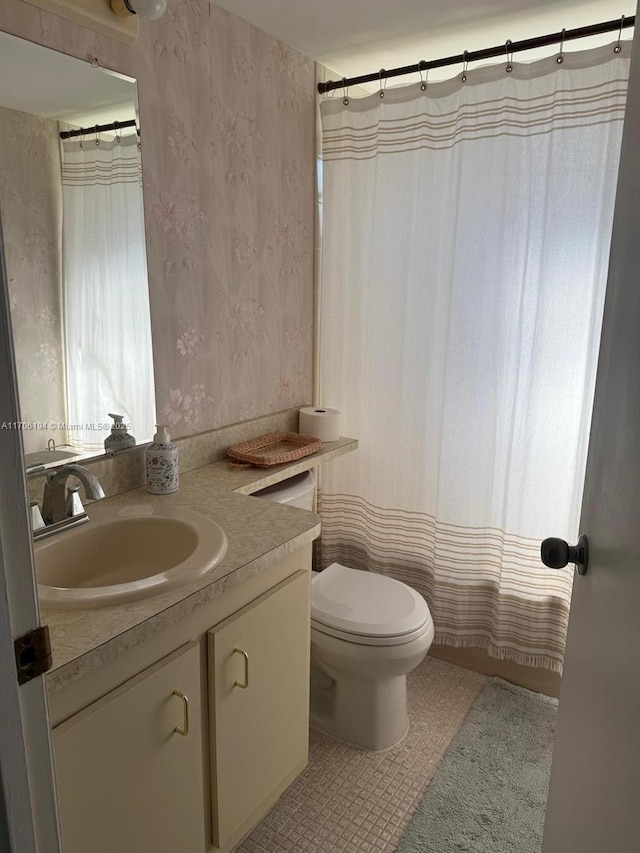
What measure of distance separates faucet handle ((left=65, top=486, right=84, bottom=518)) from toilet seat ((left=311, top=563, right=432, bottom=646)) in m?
0.80

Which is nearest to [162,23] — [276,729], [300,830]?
[276,729]

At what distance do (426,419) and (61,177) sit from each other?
4.53 feet

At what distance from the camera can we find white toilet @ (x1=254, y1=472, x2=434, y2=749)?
5.90 ft

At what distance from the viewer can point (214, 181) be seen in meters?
1.83

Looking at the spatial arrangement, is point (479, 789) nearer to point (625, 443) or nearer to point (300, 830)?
point (300, 830)

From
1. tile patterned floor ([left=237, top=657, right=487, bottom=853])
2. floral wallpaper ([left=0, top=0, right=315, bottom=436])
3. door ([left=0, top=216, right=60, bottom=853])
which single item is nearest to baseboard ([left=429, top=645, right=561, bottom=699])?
tile patterned floor ([left=237, top=657, right=487, bottom=853])

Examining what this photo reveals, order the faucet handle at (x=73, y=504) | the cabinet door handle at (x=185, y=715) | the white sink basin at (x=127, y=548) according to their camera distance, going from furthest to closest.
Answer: the faucet handle at (x=73, y=504), the white sink basin at (x=127, y=548), the cabinet door handle at (x=185, y=715)

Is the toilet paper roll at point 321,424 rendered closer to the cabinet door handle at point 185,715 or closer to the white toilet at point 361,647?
the white toilet at point 361,647

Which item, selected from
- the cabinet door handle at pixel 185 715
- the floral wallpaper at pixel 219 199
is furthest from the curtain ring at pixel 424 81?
the cabinet door handle at pixel 185 715

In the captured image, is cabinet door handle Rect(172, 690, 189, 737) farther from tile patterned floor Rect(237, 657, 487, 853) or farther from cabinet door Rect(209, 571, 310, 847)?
tile patterned floor Rect(237, 657, 487, 853)

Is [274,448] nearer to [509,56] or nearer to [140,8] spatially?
[140,8]

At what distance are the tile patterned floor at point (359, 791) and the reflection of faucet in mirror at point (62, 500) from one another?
964 millimetres

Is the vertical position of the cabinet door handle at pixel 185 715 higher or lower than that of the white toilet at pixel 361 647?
higher

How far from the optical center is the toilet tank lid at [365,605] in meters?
1.81
